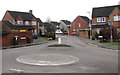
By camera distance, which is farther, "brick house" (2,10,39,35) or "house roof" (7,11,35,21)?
"house roof" (7,11,35,21)

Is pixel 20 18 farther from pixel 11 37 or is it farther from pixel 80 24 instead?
pixel 11 37

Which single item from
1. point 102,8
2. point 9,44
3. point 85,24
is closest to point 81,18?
point 85,24

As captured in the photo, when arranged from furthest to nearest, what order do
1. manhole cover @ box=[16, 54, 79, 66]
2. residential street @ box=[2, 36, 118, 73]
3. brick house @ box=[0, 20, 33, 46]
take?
brick house @ box=[0, 20, 33, 46], manhole cover @ box=[16, 54, 79, 66], residential street @ box=[2, 36, 118, 73]

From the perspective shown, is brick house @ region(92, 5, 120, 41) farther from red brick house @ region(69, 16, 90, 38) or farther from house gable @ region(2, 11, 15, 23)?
house gable @ region(2, 11, 15, 23)

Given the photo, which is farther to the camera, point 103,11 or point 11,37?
point 103,11

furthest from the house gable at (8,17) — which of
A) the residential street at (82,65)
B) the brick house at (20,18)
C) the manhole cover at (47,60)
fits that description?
the manhole cover at (47,60)

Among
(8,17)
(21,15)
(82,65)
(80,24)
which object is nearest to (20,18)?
(21,15)

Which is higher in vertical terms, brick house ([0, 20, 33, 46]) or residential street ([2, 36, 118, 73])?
brick house ([0, 20, 33, 46])

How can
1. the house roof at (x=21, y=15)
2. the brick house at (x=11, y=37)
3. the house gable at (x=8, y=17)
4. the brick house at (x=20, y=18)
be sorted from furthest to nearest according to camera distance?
the house roof at (x=21, y=15)
the house gable at (x=8, y=17)
the brick house at (x=20, y=18)
the brick house at (x=11, y=37)

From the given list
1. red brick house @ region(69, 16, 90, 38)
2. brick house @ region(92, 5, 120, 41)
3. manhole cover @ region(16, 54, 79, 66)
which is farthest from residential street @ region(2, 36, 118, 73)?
red brick house @ region(69, 16, 90, 38)

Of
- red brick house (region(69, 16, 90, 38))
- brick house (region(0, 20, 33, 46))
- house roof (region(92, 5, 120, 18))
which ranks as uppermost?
house roof (region(92, 5, 120, 18))

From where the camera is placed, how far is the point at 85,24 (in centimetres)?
5278

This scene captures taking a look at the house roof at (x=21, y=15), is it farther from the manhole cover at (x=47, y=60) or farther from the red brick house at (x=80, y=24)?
the manhole cover at (x=47, y=60)

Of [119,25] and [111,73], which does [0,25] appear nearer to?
[111,73]
